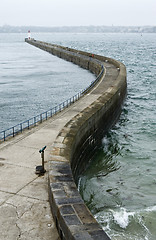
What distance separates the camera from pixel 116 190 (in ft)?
43.7

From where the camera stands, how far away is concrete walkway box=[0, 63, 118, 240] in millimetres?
7427

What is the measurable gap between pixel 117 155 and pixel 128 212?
604 centimetres

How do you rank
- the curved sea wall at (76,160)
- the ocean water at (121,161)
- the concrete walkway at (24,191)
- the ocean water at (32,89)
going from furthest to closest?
the ocean water at (32,89) → the ocean water at (121,161) → the concrete walkway at (24,191) → the curved sea wall at (76,160)

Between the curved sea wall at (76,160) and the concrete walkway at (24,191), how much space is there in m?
0.40

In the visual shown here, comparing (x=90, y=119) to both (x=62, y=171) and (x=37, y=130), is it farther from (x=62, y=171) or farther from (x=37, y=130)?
(x=62, y=171)

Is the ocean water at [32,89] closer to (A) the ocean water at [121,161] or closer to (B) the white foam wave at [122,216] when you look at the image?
(A) the ocean water at [121,161]

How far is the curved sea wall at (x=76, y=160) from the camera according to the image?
22.2 ft

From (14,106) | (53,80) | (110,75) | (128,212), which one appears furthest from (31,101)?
(128,212)

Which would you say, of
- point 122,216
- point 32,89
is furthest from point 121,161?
point 32,89

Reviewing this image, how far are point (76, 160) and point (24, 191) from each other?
14.2 feet

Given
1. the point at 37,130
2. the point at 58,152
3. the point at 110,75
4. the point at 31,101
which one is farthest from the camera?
the point at 110,75

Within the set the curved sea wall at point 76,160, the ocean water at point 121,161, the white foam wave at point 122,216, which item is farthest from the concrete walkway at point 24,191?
the white foam wave at point 122,216

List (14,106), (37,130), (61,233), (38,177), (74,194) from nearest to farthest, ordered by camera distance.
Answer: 1. (61,233)
2. (74,194)
3. (38,177)
4. (37,130)
5. (14,106)

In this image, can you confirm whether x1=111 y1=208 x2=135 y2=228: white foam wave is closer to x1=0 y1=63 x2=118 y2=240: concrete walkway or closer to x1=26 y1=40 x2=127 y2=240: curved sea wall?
x1=26 y1=40 x2=127 y2=240: curved sea wall
